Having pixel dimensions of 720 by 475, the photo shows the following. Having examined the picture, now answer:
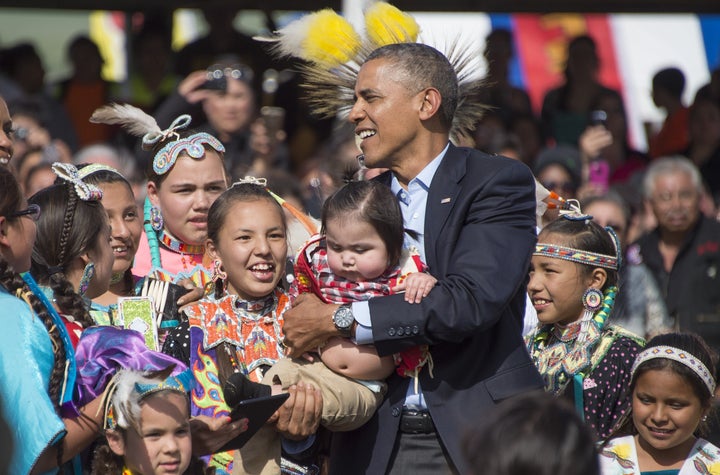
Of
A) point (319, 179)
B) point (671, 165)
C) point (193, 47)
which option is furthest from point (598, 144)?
point (193, 47)

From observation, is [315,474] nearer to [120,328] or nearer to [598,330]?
[120,328]

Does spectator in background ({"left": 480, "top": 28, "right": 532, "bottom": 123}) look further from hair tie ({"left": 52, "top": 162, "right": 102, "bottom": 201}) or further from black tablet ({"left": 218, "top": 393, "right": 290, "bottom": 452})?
black tablet ({"left": 218, "top": 393, "right": 290, "bottom": 452})

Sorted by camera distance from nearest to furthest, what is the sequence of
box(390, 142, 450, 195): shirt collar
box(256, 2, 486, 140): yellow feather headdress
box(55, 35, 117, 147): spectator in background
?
box(390, 142, 450, 195): shirt collar → box(256, 2, 486, 140): yellow feather headdress → box(55, 35, 117, 147): spectator in background

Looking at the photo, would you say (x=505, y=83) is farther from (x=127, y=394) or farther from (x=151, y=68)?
(x=127, y=394)

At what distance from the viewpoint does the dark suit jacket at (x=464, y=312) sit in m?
3.62

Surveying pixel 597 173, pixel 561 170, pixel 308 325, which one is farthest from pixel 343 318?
pixel 597 173

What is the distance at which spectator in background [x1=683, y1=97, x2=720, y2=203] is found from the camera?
953cm

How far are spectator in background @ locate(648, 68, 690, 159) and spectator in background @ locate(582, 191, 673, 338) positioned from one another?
2.53 metres

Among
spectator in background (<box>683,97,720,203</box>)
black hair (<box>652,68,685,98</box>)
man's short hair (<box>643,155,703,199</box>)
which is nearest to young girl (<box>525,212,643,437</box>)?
man's short hair (<box>643,155,703,199</box>)

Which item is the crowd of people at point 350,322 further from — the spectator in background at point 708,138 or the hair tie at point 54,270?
the spectator in background at point 708,138

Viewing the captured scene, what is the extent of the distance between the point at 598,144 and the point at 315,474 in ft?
16.9

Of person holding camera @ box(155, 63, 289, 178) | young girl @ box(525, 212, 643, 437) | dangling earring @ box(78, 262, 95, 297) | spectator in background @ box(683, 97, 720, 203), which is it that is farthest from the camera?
spectator in background @ box(683, 97, 720, 203)

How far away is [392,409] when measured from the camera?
12.6 ft

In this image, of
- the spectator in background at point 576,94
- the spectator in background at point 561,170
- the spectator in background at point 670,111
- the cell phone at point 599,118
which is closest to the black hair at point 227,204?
the spectator in background at point 561,170
